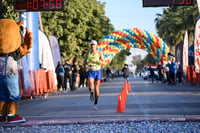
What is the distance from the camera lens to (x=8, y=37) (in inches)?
420

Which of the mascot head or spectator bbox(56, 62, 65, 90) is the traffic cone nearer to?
the mascot head

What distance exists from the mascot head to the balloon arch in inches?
1308

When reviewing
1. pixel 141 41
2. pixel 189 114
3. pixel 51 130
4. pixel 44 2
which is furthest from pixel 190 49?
pixel 51 130

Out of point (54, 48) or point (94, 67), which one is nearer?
point (94, 67)

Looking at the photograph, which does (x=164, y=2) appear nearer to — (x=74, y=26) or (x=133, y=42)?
(x=133, y=42)

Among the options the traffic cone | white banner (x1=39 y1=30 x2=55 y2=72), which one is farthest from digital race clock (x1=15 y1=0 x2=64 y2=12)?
white banner (x1=39 y1=30 x2=55 y2=72)

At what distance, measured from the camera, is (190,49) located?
40.5m

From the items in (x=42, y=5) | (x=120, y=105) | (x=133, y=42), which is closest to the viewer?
(x=120, y=105)

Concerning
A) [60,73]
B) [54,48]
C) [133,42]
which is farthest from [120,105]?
[133,42]

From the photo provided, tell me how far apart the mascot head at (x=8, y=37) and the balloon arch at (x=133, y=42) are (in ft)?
109

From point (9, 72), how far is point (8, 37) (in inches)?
30.0

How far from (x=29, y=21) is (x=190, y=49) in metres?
22.2

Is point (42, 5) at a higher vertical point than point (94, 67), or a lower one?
higher

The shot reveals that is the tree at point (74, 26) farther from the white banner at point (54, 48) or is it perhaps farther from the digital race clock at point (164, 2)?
the digital race clock at point (164, 2)
